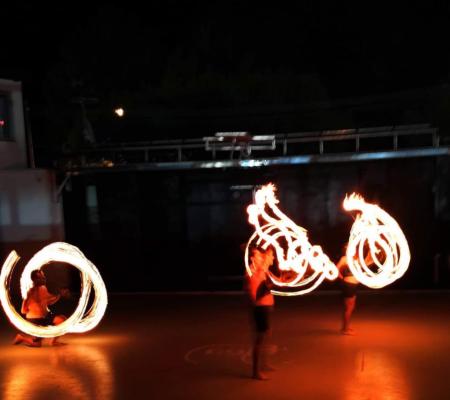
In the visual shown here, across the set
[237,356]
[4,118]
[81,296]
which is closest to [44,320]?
[81,296]

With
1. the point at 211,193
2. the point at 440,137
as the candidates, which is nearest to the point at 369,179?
the point at 440,137

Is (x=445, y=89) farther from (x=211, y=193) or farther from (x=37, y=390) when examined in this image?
(x=37, y=390)

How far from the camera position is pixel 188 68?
→ 3055cm

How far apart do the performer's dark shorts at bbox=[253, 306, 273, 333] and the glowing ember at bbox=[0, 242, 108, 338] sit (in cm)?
345

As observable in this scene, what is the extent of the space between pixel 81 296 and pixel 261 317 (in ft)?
12.8

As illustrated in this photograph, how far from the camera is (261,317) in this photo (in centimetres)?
841

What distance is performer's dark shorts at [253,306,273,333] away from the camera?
8.40 m

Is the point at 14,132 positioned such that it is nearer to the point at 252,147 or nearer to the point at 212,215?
the point at 252,147

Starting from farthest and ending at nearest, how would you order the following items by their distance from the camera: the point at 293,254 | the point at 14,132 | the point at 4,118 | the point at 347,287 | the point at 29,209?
the point at 14,132 < the point at 4,118 < the point at 29,209 < the point at 293,254 < the point at 347,287

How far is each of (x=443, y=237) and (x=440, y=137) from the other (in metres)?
4.34

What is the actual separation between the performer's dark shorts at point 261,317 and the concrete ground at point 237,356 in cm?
78

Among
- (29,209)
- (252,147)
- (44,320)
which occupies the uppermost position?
(252,147)

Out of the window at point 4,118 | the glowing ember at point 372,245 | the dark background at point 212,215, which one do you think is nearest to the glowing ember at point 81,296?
the glowing ember at point 372,245

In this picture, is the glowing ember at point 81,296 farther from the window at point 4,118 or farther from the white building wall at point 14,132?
the window at point 4,118
